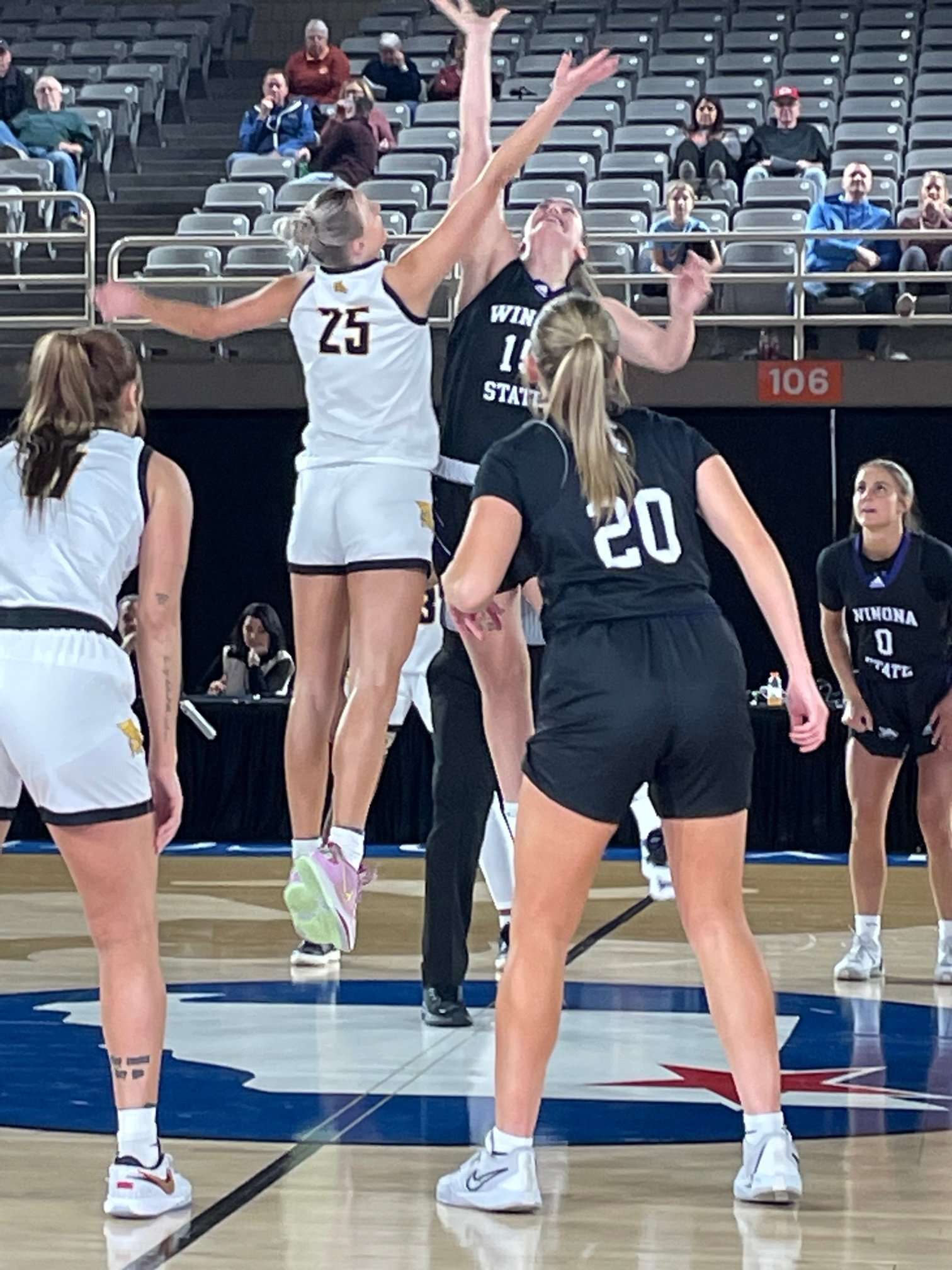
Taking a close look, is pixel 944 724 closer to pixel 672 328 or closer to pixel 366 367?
pixel 672 328

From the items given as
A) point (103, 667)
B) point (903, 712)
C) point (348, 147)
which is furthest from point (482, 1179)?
point (348, 147)

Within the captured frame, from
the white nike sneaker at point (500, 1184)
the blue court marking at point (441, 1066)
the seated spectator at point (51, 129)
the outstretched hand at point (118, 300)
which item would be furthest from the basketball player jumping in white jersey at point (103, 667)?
the seated spectator at point (51, 129)

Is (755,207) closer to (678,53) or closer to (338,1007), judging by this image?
(678,53)

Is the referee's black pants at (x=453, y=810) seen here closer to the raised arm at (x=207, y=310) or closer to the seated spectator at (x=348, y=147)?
the raised arm at (x=207, y=310)

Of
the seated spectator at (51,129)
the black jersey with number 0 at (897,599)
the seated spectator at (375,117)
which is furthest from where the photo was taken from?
the seated spectator at (51,129)

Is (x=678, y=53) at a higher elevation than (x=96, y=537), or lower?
higher

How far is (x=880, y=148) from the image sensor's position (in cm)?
1489

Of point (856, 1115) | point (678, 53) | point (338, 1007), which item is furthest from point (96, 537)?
point (678, 53)

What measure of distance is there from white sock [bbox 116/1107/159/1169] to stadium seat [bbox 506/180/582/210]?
432 inches

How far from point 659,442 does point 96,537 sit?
1.06 m

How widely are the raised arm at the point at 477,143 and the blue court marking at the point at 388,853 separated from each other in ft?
18.2

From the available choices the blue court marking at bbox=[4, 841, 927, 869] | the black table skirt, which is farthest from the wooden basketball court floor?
the black table skirt

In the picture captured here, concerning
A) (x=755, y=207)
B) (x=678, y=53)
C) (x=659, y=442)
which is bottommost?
(x=659, y=442)

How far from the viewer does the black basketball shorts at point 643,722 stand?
3.80m
